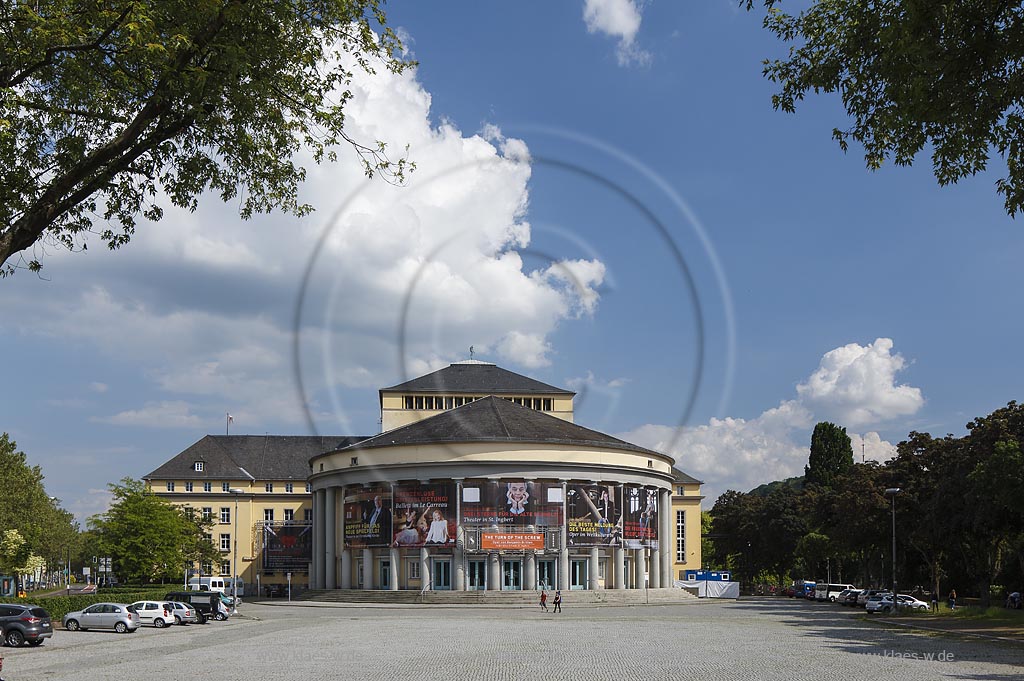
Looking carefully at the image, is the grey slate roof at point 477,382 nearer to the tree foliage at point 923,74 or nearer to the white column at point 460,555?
the white column at point 460,555

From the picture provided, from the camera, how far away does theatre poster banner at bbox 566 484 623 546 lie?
81.5 meters

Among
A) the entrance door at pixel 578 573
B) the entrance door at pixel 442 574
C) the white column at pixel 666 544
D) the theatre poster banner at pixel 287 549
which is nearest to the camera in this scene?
the entrance door at pixel 442 574

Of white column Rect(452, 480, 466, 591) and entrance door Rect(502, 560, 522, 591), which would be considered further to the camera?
entrance door Rect(502, 560, 522, 591)

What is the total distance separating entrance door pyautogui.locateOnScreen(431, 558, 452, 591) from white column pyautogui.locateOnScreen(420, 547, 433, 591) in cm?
60

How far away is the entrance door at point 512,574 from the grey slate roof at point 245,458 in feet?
124

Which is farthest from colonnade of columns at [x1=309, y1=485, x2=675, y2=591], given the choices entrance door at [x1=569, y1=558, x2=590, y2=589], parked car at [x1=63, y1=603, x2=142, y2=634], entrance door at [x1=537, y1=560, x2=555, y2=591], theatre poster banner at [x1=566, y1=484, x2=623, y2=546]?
parked car at [x1=63, y1=603, x2=142, y2=634]

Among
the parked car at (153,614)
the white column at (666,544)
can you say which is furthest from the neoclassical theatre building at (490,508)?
the parked car at (153,614)

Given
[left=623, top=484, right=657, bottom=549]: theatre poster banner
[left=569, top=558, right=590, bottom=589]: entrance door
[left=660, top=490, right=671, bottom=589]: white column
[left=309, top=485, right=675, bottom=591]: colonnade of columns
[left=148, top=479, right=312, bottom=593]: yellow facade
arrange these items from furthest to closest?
[left=148, top=479, right=312, bottom=593]: yellow facade < [left=660, top=490, right=671, bottom=589]: white column < [left=623, top=484, right=657, bottom=549]: theatre poster banner < [left=569, top=558, right=590, bottom=589]: entrance door < [left=309, top=485, right=675, bottom=591]: colonnade of columns

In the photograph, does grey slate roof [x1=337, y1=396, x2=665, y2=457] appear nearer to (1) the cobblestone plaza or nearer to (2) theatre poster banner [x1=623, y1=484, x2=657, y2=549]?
(2) theatre poster banner [x1=623, y1=484, x2=657, y2=549]

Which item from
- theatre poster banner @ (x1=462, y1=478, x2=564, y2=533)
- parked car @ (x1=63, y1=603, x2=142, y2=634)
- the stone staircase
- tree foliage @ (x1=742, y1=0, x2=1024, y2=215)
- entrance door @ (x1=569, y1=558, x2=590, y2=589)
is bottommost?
the stone staircase

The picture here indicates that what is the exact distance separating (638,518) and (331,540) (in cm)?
2803

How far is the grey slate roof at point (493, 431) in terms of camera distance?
82.4m

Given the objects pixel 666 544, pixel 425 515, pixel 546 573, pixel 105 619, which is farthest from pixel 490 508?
pixel 105 619

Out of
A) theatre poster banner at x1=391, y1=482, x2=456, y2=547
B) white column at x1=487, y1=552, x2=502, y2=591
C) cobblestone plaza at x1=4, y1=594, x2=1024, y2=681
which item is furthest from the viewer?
theatre poster banner at x1=391, y1=482, x2=456, y2=547
